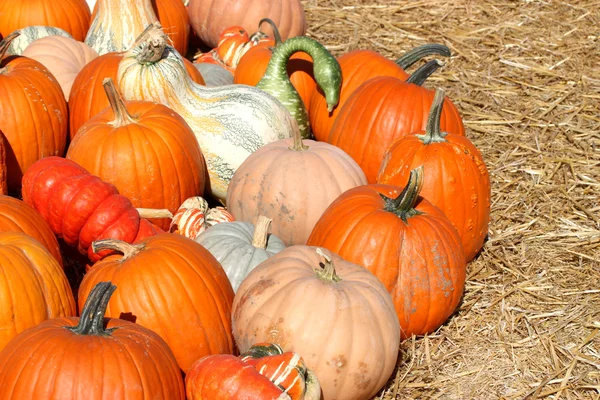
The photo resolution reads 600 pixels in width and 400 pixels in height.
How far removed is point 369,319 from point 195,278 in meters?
0.80

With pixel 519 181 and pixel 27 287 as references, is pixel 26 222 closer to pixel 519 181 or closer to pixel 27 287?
pixel 27 287

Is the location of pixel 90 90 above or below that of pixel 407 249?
above

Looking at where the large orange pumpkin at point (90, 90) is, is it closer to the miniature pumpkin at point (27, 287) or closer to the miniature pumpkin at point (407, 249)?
the miniature pumpkin at point (27, 287)

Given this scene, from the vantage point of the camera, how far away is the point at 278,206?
4.47 m

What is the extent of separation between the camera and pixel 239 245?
4.06 metres

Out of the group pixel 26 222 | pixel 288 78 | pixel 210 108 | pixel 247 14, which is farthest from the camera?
pixel 247 14

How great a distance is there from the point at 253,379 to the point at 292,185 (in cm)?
169

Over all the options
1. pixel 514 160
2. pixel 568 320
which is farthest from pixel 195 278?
pixel 514 160

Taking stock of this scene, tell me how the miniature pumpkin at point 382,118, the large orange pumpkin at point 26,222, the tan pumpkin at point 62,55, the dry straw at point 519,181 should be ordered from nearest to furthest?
the large orange pumpkin at point 26,222, the dry straw at point 519,181, the miniature pumpkin at point 382,118, the tan pumpkin at point 62,55

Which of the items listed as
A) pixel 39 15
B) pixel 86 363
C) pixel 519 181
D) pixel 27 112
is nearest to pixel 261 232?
pixel 86 363

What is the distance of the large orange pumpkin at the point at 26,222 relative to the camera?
12.3 feet

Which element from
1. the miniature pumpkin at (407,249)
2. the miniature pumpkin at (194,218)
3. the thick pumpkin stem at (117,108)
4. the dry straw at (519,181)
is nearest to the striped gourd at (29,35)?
the thick pumpkin stem at (117,108)

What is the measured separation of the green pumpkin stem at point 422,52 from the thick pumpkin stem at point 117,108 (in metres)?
2.12

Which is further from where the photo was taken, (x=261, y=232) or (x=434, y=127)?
(x=434, y=127)
